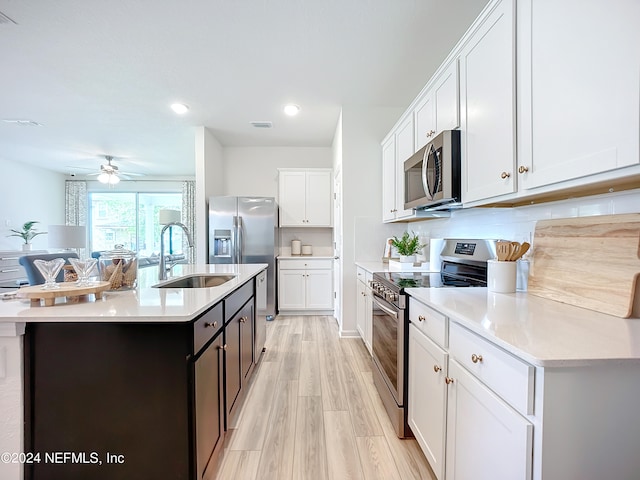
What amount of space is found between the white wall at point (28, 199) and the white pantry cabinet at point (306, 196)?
5.11 meters

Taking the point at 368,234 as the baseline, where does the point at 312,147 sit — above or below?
above

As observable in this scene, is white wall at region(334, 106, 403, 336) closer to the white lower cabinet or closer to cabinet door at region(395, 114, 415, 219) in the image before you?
cabinet door at region(395, 114, 415, 219)

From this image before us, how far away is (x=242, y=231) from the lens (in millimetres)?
4180

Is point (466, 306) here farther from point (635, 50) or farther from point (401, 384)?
point (635, 50)

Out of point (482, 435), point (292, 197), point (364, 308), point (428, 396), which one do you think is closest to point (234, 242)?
point (292, 197)

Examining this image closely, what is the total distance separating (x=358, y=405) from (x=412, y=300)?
98 cm

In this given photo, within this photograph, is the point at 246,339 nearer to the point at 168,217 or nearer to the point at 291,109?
the point at 168,217

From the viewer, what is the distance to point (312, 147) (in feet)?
16.4

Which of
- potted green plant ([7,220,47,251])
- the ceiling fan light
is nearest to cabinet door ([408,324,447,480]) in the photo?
the ceiling fan light

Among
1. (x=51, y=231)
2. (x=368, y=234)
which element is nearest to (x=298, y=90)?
(x=368, y=234)

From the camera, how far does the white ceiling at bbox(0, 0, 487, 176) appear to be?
197cm

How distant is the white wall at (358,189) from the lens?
3.38 metres

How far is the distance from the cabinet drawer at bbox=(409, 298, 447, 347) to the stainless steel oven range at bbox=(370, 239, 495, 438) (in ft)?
0.26

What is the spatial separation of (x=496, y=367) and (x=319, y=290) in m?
3.59
